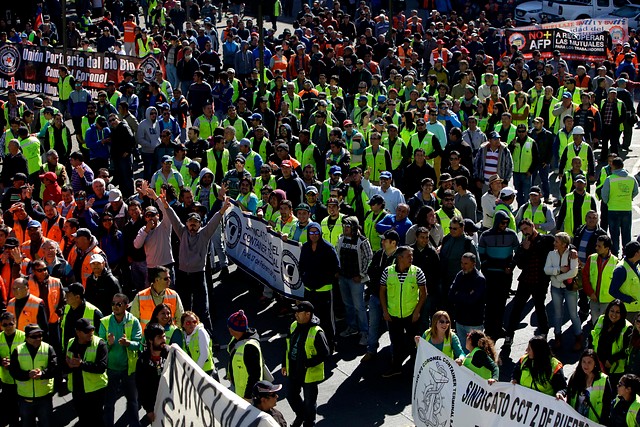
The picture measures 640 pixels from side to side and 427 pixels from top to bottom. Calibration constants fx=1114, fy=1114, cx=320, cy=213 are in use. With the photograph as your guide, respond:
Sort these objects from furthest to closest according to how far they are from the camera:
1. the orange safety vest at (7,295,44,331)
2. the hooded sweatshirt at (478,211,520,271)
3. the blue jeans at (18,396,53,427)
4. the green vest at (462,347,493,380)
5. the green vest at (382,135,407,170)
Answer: the green vest at (382,135,407,170), the hooded sweatshirt at (478,211,520,271), the orange safety vest at (7,295,44,331), the blue jeans at (18,396,53,427), the green vest at (462,347,493,380)

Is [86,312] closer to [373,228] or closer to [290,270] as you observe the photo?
[290,270]

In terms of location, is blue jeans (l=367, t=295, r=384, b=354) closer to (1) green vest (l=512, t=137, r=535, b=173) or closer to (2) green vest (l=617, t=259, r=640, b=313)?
(2) green vest (l=617, t=259, r=640, b=313)

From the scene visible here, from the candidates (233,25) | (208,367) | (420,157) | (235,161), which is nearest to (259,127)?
(235,161)

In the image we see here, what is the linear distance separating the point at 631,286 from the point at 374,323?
9.52 ft

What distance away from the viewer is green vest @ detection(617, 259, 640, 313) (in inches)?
481

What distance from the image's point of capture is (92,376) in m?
10.7

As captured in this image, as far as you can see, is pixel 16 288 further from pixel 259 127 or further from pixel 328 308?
pixel 259 127

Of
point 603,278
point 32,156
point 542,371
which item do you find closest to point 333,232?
point 603,278

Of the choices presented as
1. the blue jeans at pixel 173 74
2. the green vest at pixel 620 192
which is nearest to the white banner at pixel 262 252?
the green vest at pixel 620 192

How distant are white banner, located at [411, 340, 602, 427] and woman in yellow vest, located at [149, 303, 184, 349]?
234cm

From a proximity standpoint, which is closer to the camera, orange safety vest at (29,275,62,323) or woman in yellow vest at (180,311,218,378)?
woman in yellow vest at (180,311,218,378)

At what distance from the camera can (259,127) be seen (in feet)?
60.0

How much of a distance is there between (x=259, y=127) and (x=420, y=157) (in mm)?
3160

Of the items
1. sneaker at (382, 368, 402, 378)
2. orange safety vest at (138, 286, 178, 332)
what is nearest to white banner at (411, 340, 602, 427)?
sneaker at (382, 368, 402, 378)
